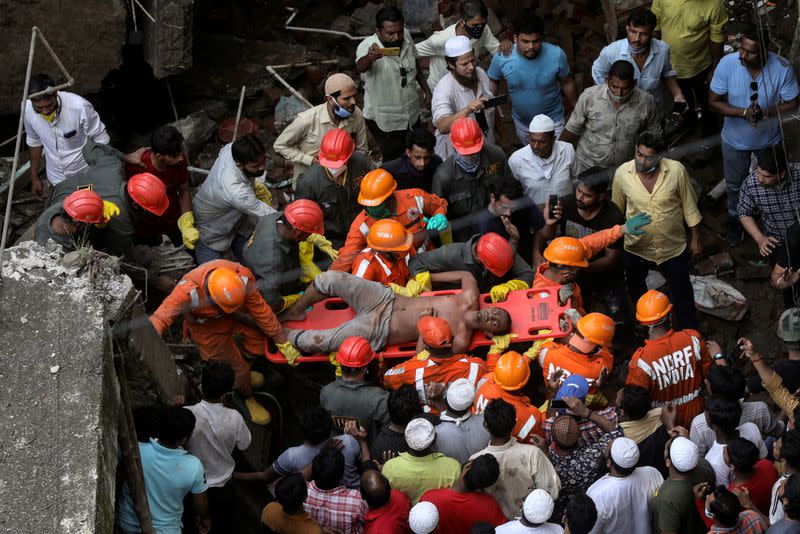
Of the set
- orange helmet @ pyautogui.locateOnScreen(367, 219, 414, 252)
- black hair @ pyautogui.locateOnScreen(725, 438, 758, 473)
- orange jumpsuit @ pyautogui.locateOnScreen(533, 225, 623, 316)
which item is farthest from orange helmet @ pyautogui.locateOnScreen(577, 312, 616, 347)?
orange helmet @ pyautogui.locateOnScreen(367, 219, 414, 252)

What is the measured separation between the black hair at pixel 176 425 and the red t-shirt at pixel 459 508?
1.38 metres

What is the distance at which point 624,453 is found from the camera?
5633 mm

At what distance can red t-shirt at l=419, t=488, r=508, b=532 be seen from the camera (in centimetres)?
571

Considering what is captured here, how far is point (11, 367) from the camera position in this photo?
4.69 m

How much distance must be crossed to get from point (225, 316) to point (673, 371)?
9.93ft

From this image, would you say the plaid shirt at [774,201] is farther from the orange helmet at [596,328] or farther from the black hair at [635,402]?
the black hair at [635,402]

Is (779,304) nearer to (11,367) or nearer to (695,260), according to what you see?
(695,260)

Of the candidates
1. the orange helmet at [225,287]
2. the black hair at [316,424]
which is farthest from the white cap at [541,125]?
the black hair at [316,424]

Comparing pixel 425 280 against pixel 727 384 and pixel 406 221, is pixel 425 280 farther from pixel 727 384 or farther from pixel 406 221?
pixel 727 384

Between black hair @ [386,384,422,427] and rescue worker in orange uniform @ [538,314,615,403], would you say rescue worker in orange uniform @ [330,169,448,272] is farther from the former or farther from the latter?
black hair @ [386,384,422,427]

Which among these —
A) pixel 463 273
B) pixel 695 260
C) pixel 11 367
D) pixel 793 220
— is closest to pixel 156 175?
pixel 463 273

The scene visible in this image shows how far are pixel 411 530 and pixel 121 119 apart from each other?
6.15m

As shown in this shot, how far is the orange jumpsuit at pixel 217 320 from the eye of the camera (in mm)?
6918

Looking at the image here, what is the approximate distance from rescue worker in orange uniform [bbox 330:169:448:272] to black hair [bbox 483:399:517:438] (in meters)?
2.21
